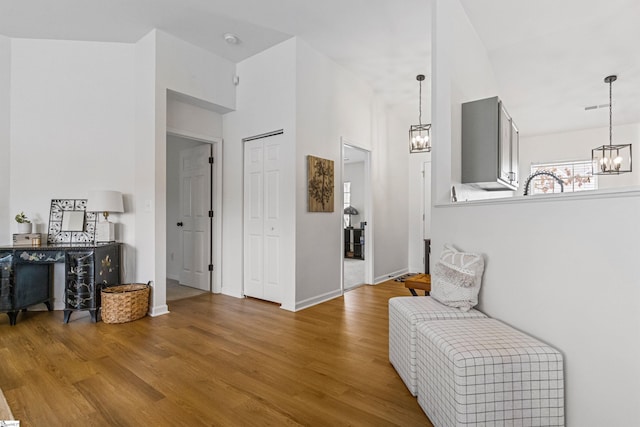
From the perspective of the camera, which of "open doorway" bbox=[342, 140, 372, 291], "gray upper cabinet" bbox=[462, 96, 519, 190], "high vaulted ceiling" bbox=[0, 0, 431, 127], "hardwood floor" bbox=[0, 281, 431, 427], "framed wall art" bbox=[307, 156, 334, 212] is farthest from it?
"open doorway" bbox=[342, 140, 372, 291]

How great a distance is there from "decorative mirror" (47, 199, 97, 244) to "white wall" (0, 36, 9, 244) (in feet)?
1.31

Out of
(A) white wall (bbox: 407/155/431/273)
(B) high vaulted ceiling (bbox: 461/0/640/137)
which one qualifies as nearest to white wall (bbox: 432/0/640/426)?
(B) high vaulted ceiling (bbox: 461/0/640/137)

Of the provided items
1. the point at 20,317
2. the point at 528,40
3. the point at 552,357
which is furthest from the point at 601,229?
the point at 20,317

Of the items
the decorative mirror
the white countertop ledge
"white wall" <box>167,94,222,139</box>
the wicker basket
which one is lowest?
the wicker basket

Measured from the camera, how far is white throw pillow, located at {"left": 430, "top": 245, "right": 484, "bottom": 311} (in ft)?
6.31

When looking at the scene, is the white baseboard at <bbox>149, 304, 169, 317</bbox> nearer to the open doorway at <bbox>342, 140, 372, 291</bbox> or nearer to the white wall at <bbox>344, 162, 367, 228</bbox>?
the open doorway at <bbox>342, 140, 372, 291</bbox>

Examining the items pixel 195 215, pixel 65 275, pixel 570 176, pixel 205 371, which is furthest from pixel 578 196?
pixel 570 176

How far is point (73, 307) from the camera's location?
3170mm

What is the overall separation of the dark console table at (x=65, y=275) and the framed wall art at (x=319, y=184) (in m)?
2.30

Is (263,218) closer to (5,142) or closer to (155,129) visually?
(155,129)

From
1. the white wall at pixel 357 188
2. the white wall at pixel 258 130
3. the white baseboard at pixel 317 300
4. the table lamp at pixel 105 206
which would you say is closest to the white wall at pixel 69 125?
the table lamp at pixel 105 206

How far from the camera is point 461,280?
1942 millimetres

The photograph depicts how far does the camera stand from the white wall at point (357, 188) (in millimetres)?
8625

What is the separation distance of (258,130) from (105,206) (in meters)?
1.90
